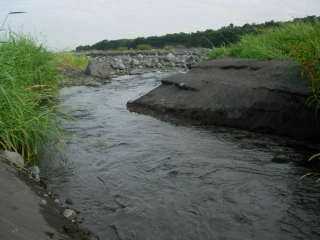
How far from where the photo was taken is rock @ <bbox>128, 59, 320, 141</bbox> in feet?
18.7

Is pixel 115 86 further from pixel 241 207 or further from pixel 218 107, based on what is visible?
pixel 241 207

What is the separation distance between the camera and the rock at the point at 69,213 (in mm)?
3328

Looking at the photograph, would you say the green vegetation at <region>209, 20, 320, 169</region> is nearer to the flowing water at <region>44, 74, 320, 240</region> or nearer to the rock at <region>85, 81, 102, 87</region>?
the flowing water at <region>44, 74, 320, 240</region>

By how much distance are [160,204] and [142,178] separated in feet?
2.24

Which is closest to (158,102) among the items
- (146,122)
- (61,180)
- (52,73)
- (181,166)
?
(146,122)

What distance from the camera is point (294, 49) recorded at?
5516mm

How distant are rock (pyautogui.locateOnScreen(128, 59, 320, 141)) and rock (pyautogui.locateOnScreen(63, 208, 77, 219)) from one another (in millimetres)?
3291

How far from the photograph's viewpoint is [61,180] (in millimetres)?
4234

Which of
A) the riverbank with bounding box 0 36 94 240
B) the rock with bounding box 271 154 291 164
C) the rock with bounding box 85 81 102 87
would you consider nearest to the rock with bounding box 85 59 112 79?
the rock with bounding box 85 81 102 87

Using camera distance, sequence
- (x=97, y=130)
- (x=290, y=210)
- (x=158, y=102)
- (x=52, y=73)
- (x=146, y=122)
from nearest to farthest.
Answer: (x=290, y=210), (x=97, y=130), (x=146, y=122), (x=158, y=102), (x=52, y=73)

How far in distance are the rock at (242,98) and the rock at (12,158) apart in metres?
3.34

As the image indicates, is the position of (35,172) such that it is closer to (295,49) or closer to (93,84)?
(295,49)

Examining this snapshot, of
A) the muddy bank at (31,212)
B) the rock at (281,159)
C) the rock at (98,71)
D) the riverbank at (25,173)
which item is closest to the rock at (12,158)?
the riverbank at (25,173)

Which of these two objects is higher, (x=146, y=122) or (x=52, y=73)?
A: (x=52, y=73)
